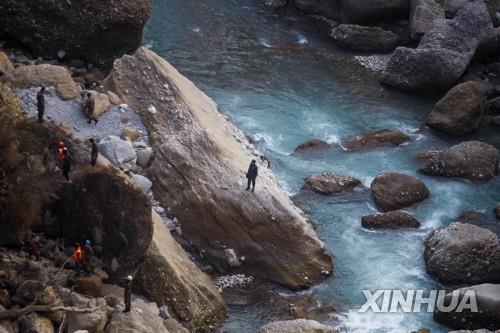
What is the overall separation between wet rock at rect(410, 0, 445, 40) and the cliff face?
18424 millimetres

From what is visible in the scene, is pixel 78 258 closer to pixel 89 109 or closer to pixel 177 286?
pixel 177 286

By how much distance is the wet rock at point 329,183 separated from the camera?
27734 mm

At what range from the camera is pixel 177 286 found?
20.0 metres

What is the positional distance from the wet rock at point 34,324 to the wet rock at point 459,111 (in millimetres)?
21980

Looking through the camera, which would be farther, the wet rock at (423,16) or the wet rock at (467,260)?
the wet rock at (423,16)

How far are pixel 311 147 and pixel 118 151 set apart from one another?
33.5 feet

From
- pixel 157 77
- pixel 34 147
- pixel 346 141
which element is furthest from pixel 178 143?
pixel 346 141

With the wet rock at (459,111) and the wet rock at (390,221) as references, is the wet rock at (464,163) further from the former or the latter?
the wet rock at (390,221)

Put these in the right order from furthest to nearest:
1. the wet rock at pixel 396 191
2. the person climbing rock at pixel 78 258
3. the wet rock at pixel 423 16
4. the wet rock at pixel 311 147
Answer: the wet rock at pixel 423 16 → the wet rock at pixel 311 147 → the wet rock at pixel 396 191 → the person climbing rock at pixel 78 258

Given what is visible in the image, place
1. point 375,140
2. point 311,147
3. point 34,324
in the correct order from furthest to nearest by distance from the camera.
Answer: point 375,140 → point 311,147 → point 34,324

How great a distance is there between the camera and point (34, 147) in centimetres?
1905

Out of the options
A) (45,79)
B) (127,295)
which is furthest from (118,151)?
(127,295)

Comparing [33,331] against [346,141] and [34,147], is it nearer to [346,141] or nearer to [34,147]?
[34,147]

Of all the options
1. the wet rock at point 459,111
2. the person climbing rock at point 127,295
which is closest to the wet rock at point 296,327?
the person climbing rock at point 127,295
